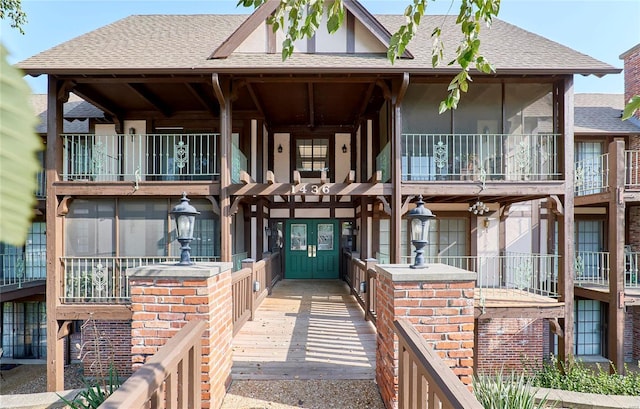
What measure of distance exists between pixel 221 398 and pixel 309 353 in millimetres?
1676

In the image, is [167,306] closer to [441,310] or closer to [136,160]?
[441,310]

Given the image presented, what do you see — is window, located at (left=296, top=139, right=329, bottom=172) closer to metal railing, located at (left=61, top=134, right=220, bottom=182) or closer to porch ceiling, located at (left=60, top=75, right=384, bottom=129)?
porch ceiling, located at (left=60, top=75, right=384, bottom=129)

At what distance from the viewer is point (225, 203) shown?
Answer: 7.13m


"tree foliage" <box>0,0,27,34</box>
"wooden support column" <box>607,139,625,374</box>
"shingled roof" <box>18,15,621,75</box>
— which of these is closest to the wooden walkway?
"shingled roof" <box>18,15,621,75</box>

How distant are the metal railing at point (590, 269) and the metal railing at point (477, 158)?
3.49 m

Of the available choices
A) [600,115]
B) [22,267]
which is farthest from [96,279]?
[600,115]

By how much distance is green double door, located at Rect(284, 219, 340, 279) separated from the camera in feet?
41.6

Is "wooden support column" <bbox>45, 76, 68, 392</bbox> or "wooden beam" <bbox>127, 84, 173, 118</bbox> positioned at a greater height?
"wooden beam" <bbox>127, 84, 173, 118</bbox>

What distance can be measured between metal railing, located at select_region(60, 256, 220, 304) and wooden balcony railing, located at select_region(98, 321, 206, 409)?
5.07 m

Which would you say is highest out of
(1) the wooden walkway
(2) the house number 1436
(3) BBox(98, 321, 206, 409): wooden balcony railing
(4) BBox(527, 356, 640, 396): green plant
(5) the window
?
(5) the window

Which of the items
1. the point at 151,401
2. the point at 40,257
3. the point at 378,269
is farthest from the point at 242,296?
the point at 40,257

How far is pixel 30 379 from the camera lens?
9.14 m

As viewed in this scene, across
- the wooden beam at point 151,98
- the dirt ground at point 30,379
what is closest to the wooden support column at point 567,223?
the wooden beam at point 151,98

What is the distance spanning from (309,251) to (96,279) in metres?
6.90
